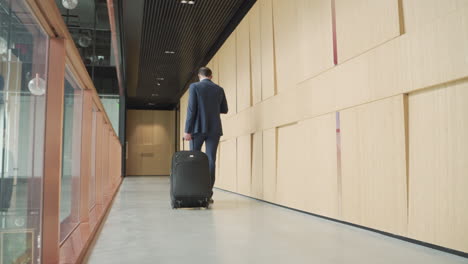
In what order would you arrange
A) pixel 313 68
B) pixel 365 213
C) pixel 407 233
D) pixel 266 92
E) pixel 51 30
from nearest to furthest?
pixel 51 30
pixel 407 233
pixel 365 213
pixel 313 68
pixel 266 92

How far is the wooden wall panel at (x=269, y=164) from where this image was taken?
4148 millimetres

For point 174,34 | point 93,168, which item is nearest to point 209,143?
point 93,168

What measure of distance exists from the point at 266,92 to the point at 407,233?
2.65m

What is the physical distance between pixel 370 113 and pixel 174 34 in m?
5.17

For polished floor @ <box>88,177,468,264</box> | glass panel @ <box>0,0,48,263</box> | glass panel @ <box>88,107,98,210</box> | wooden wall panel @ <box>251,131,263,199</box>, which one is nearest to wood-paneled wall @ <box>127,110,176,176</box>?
wooden wall panel @ <box>251,131,263,199</box>

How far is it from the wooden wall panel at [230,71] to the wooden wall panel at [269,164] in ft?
5.24

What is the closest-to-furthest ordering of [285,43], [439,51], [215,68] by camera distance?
[439,51], [285,43], [215,68]

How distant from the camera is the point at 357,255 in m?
1.75

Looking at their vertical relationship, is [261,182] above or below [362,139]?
below

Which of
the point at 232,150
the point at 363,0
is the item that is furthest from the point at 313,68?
the point at 232,150

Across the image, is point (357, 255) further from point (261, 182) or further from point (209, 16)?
point (209, 16)

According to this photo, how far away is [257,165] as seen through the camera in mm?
4730

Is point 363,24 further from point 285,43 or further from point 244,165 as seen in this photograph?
point 244,165

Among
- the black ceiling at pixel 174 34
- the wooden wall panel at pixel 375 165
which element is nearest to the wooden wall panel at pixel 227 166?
the black ceiling at pixel 174 34
